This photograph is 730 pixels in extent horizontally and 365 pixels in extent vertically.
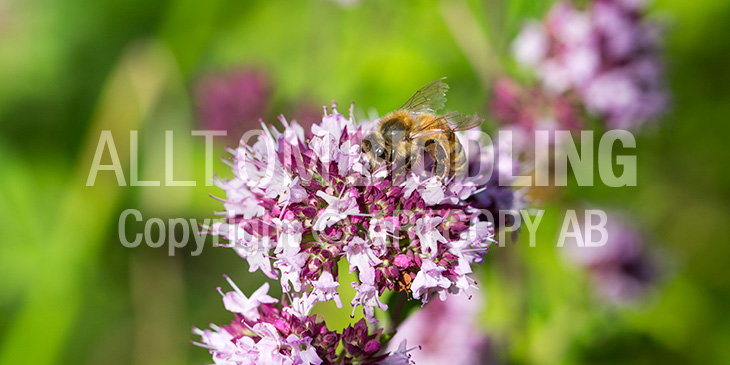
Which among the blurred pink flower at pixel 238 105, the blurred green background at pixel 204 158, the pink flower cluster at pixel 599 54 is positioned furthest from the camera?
the blurred pink flower at pixel 238 105

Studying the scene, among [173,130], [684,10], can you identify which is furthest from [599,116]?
[173,130]

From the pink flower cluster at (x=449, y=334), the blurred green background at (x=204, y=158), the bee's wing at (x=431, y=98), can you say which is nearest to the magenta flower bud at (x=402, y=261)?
the bee's wing at (x=431, y=98)

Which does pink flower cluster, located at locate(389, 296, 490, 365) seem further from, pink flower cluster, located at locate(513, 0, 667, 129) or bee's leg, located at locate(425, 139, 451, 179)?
bee's leg, located at locate(425, 139, 451, 179)

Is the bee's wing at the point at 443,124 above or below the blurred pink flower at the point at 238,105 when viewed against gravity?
below

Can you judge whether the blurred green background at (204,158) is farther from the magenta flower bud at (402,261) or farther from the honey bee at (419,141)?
the magenta flower bud at (402,261)

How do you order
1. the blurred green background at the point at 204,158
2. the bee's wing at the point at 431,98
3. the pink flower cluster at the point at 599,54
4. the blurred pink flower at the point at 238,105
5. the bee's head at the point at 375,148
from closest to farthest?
the bee's head at the point at 375,148 → the bee's wing at the point at 431,98 → the pink flower cluster at the point at 599,54 → the blurred green background at the point at 204,158 → the blurred pink flower at the point at 238,105

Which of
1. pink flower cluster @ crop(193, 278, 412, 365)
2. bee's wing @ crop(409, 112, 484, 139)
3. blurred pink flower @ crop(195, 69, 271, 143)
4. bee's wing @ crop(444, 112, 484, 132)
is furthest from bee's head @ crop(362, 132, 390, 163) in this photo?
blurred pink flower @ crop(195, 69, 271, 143)

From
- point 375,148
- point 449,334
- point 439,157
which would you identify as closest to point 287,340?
point 375,148

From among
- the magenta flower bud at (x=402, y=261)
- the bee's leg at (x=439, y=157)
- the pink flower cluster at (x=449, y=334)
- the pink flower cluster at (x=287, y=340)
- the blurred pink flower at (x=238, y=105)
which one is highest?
the blurred pink flower at (x=238, y=105)
